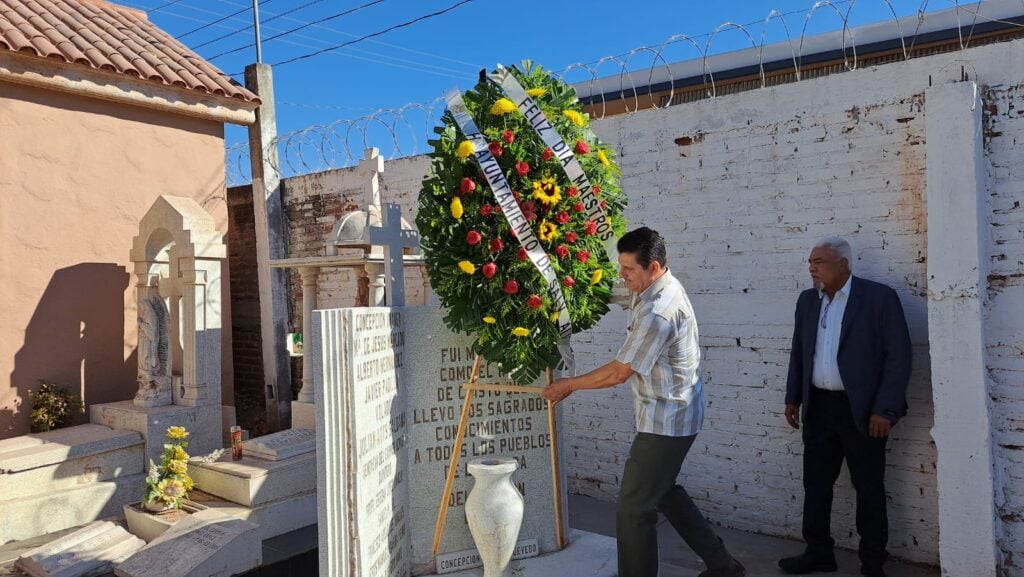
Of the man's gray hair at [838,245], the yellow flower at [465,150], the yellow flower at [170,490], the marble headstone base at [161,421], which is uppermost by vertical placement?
the yellow flower at [465,150]

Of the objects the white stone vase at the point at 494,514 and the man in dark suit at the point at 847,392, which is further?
the man in dark suit at the point at 847,392

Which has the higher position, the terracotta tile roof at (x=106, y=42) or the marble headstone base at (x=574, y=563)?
the terracotta tile roof at (x=106, y=42)

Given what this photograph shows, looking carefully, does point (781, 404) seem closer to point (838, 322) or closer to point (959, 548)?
point (838, 322)

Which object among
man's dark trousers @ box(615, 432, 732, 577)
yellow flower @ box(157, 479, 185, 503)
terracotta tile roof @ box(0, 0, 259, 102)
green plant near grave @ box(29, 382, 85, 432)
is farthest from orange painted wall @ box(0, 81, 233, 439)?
man's dark trousers @ box(615, 432, 732, 577)

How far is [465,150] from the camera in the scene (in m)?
3.60

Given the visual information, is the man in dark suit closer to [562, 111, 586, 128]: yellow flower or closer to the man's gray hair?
the man's gray hair

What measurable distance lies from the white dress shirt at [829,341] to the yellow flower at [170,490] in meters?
4.30

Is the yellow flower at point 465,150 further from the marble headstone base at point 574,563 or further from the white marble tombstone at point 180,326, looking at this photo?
the white marble tombstone at point 180,326

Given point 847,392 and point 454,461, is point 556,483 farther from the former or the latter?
point 847,392

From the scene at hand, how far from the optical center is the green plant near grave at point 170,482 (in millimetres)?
5015

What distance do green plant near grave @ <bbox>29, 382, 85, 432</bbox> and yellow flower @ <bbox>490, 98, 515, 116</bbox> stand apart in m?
5.34

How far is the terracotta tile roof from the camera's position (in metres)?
6.72

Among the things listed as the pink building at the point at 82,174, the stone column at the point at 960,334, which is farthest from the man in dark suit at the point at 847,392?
the pink building at the point at 82,174

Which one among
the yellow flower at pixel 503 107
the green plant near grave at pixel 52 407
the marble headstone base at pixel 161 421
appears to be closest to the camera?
the yellow flower at pixel 503 107
